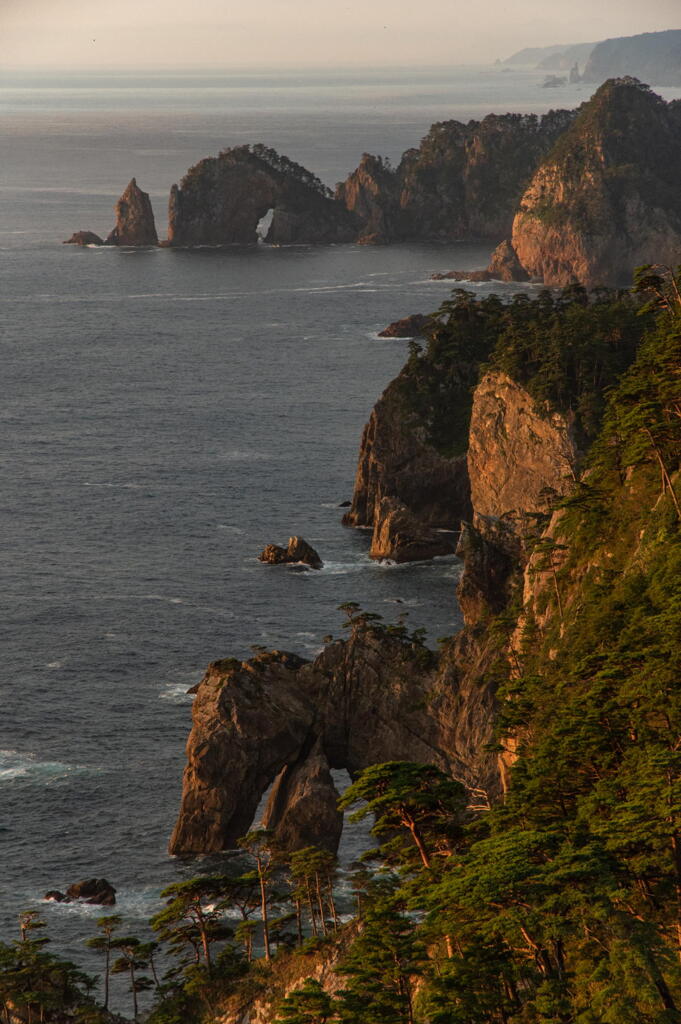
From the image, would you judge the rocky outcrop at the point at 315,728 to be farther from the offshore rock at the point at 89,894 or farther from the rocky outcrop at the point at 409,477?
the rocky outcrop at the point at 409,477

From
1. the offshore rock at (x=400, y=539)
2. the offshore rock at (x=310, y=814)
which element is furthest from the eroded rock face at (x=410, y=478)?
the offshore rock at (x=310, y=814)

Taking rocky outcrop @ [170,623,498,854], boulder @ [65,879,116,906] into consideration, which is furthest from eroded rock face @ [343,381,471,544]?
boulder @ [65,879,116,906]

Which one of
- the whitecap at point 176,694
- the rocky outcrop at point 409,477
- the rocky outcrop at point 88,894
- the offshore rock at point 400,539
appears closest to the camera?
the rocky outcrop at point 88,894

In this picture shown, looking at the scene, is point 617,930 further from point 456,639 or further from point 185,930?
point 456,639

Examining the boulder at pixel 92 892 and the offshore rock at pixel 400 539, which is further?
the offshore rock at pixel 400 539

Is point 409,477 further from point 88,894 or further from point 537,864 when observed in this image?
point 537,864

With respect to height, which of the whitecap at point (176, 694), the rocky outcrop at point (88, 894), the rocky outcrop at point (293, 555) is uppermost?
the rocky outcrop at point (293, 555)

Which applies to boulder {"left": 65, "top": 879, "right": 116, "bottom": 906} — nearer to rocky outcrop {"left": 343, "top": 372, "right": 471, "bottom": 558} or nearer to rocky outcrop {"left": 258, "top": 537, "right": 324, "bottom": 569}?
rocky outcrop {"left": 258, "top": 537, "right": 324, "bottom": 569}

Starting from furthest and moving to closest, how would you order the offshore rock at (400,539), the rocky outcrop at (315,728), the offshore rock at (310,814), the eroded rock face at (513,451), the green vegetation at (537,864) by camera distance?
the offshore rock at (400,539)
the eroded rock face at (513,451)
the rocky outcrop at (315,728)
the offshore rock at (310,814)
the green vegetation at (537,864)
